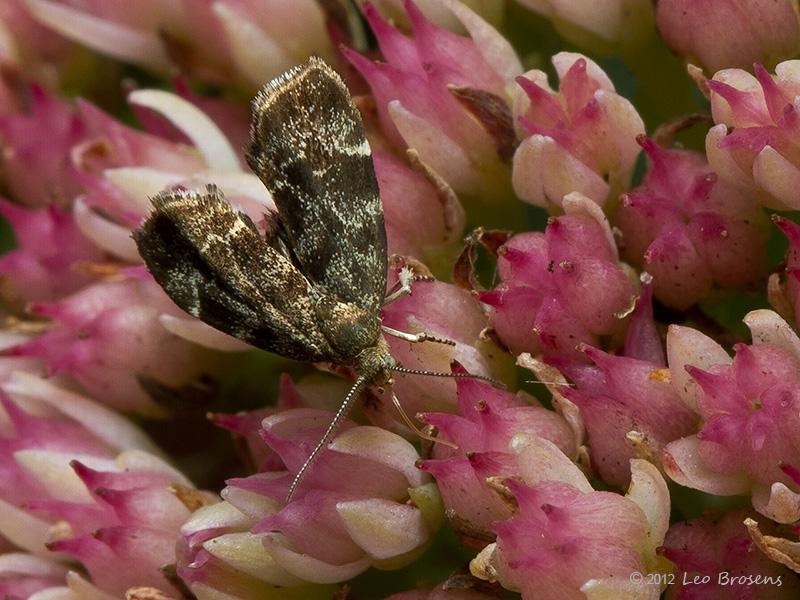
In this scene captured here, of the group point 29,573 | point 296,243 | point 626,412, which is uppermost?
point 296,243

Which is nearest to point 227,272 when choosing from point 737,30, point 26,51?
point 737,30

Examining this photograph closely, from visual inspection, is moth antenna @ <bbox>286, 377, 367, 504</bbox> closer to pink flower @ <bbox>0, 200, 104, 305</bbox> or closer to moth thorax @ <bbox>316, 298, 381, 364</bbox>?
moth thorax @ <bbox>316, 298, 381, 364</bbox>

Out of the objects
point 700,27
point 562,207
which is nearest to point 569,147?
point 562,207

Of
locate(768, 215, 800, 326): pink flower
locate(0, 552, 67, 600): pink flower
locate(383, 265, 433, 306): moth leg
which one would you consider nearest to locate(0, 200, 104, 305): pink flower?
locate(0, 552, 67, 600): pink flower

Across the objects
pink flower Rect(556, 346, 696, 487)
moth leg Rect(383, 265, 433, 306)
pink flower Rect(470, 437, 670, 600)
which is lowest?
pink flower Rect(470, 437, 670, 600)

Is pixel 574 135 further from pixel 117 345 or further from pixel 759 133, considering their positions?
pixel 117 345
